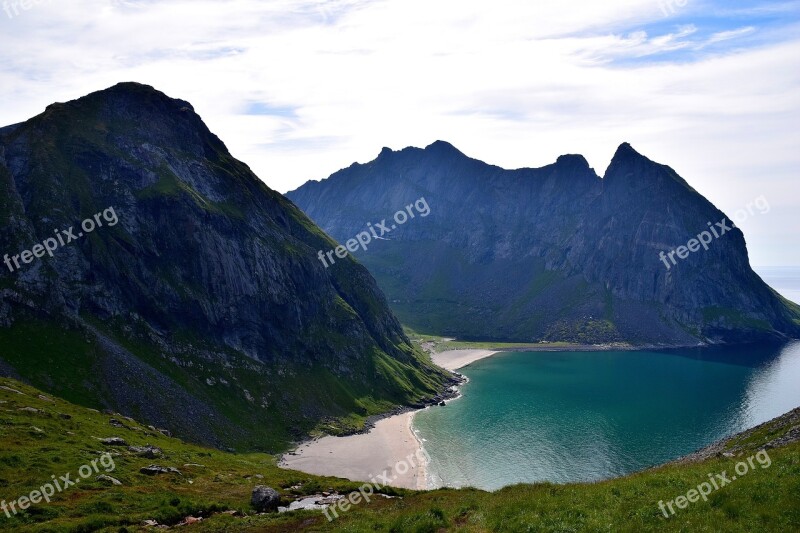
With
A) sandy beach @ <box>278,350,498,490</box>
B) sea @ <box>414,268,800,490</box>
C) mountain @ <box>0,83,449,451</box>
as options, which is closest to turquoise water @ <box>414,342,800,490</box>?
sea @ <box>414,268,800,490</box>

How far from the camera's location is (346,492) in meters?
49.8

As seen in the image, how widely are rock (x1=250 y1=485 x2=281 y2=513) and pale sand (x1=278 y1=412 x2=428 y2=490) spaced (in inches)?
2489

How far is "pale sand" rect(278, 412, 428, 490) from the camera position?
108250 mm

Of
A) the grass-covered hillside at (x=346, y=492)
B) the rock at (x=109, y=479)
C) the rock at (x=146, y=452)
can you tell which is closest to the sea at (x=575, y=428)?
the grass-covered hillside at (x=346, y=492)

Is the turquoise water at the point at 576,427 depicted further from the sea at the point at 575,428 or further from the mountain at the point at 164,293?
the mountain at the point at 164,293

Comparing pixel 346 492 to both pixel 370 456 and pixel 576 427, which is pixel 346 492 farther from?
pixel 576 427

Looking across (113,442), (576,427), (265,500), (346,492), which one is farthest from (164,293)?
(576,427)

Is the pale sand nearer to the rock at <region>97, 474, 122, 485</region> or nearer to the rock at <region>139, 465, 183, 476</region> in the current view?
the rock at <region>139, 465, 183, 476</region>

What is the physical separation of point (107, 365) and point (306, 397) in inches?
2219

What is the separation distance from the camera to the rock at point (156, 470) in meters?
52.9

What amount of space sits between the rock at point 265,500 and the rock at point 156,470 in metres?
16.4

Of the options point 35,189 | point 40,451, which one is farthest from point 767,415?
point 35,189

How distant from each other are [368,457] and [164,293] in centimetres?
7608

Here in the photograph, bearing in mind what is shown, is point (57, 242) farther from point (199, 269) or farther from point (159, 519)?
point (159, 519)
